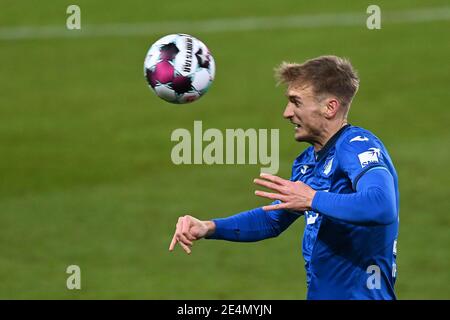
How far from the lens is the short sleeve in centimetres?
673

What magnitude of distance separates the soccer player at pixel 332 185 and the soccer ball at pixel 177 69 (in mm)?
1852

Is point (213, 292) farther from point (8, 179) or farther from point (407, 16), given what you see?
point (407, 16)

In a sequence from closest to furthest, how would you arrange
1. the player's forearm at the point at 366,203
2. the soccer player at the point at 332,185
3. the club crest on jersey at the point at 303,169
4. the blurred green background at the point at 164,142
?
the player's forearm at the point at 366,203, the soccer player at the point at 332,185, the club crest on jersey at the point at 303,169, the blurred green background at the point at 164,142

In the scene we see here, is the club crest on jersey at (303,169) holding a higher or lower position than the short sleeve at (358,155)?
higher

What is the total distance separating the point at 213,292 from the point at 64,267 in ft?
6.55

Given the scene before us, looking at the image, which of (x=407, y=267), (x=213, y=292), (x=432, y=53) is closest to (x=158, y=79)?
(x=213, y=292)

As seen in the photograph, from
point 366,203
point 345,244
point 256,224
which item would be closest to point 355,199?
point 366,203

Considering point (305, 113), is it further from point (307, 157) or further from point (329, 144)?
point (307, 157)

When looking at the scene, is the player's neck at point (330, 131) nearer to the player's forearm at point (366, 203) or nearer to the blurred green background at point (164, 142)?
the player's forearm at point (366, 203)

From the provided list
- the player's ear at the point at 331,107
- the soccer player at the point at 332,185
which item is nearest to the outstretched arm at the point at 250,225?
the soccer player at the point at 332,185

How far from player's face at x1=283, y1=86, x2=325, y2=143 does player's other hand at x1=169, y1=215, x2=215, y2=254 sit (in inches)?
36.7

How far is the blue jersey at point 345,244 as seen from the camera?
7.03 m

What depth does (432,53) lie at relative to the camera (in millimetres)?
22438

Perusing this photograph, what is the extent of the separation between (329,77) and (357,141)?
563mm
